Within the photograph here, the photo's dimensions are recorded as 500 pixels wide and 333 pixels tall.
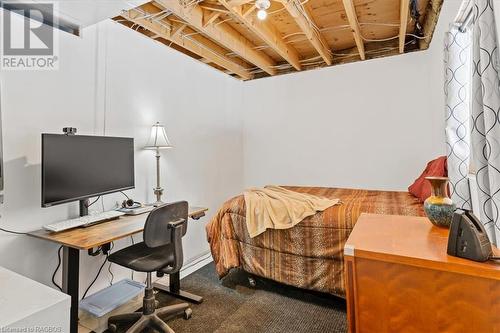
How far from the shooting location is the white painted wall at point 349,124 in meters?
3.35

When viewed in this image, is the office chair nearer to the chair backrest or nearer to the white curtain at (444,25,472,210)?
the chair backrest

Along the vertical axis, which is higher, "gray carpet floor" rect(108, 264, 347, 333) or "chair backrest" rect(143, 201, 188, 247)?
"chair backrest" rect(143, 201, 188, 247)

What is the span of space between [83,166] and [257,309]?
1.72m

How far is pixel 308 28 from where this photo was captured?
280 centimetres

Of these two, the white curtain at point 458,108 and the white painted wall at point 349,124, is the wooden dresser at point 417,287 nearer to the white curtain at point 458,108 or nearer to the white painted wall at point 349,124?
the white curtain at point 458,108

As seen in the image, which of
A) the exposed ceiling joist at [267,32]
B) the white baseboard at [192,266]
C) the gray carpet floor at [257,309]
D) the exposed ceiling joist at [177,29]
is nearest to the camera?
the gray carpet floor at [257,309]

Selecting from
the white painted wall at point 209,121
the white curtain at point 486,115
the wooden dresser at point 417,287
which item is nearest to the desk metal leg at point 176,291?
the white painted wall at point 209,121

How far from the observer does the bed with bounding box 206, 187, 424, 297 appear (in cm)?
211

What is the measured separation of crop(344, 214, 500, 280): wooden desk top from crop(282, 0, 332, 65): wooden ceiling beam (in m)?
1.96

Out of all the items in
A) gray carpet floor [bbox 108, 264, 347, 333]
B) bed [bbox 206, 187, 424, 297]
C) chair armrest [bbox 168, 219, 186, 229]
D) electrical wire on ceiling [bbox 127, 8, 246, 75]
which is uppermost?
electrical wire on ceiling [bbox 127, 8, 246, 75]

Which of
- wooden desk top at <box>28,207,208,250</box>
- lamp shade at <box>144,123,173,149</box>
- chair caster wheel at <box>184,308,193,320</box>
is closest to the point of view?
wooden desk top at <box>28,207,208,250</box>

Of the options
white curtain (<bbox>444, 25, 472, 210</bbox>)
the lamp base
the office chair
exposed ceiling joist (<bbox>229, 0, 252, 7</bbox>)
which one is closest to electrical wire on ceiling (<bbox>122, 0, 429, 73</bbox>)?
exposed ceiling joist (<bbox>229, 0, 252, 7</bbox>)

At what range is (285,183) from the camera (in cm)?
424

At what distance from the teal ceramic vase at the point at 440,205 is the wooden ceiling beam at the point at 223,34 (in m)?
2.36
